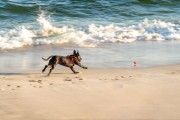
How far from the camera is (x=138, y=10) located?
2120cm

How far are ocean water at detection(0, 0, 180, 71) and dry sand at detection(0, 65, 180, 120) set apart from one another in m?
1.23

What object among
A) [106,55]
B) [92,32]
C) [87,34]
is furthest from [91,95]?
[92,32]

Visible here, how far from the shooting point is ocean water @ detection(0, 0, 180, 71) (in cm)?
1139

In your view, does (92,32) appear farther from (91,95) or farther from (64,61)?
(91,95)

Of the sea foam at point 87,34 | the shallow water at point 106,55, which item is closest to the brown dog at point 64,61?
the shallow water at point 106,55

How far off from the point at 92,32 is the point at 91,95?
787cm

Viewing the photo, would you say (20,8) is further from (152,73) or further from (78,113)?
(78,113)

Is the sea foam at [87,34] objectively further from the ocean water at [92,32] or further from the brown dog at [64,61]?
the brown dog at [64,61]

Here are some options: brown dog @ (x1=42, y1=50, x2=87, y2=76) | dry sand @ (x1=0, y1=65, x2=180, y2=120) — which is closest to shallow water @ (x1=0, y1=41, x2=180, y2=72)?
brown dog @ (x1=42, y1=50, x2=87, y2=76)

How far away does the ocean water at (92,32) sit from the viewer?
1139cm

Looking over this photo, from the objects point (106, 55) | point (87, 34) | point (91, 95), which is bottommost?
point (91, 95)

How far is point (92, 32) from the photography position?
50.9ft

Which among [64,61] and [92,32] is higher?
[92,32]

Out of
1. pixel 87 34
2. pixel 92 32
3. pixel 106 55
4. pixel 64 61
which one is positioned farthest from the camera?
pixel 92 32
